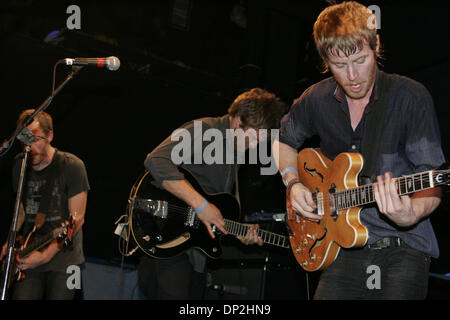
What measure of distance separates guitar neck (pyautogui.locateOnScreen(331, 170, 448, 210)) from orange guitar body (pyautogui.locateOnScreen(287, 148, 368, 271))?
0.04 meters

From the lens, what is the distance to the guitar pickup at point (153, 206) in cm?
397

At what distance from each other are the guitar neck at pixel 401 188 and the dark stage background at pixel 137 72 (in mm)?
2770

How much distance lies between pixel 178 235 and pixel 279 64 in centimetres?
309

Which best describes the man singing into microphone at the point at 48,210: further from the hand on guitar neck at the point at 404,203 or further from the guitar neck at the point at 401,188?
the hand on guitar neck at the point at 404,203

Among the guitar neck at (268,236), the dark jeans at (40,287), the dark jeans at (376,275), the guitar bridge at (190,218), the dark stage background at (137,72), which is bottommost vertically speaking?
the dark jeans at (40,287)

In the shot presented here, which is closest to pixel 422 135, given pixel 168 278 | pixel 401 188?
pixel 401 188

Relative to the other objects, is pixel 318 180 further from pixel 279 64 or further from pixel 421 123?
pixel 279 64

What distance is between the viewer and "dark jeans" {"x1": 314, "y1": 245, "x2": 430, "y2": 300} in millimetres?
2139

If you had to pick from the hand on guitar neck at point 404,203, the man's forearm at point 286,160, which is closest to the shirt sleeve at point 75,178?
the man's forearm at point 286,160

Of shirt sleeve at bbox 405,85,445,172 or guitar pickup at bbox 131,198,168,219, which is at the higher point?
shirt sleeve at bbox 405,85,445,172

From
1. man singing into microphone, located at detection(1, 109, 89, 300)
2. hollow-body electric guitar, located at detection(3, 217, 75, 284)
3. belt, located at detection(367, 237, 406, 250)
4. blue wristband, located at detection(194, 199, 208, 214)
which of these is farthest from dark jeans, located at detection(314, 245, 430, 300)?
man singing into microphone, located at detection(1, 109, 89, 300)

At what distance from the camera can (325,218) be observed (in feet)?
8.73

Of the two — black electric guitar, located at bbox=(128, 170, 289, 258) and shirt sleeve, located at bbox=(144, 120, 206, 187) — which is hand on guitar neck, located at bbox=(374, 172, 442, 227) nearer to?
shirt sleeve, located at bbox=(144, 120, 206, 187)
